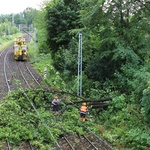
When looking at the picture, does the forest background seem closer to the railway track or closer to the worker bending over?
the railway track

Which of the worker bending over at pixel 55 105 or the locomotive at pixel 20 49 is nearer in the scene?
the worker bending over at pixel 55 105

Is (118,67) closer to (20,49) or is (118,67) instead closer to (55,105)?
(55,105)

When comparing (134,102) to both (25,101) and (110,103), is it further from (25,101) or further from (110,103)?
(25,101)

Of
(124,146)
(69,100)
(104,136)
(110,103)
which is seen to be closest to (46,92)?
(69,100)

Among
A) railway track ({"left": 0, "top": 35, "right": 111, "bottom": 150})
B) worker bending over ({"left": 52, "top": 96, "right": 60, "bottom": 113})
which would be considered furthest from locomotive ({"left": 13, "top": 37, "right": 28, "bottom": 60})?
worker bending over ({"left": 52, "top": 96, "right": 60, "bottom": 113})

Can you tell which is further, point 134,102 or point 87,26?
point 87,26

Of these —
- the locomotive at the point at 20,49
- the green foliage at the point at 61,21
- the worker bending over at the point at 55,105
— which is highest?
the green foliage at the point at 61,21

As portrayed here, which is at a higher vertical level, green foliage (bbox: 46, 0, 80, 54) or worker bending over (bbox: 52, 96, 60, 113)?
green foliage (bbox: 46, 0, 80, 54)

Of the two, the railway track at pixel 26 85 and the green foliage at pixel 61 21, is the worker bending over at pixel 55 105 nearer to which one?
the railway track at pixel 26 85

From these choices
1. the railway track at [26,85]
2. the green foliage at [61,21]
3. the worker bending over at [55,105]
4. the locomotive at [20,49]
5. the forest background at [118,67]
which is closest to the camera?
the railway track at [26,85]

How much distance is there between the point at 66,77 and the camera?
26.8 metres

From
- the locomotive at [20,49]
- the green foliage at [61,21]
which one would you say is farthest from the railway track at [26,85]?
the green foliage at [61,21]

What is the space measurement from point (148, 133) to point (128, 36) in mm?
8032

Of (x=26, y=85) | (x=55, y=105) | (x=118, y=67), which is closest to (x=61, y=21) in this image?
(x=26, y=85)
